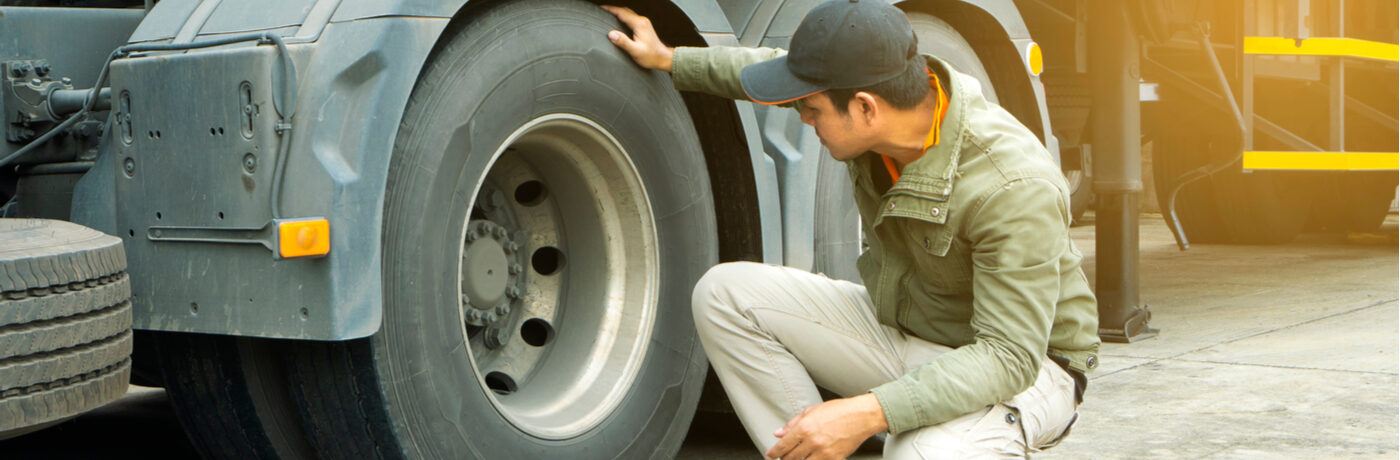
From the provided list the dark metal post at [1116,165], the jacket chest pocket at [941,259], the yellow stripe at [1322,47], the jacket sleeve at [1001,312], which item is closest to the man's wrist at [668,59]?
the jacket chest pocket at [941,259]

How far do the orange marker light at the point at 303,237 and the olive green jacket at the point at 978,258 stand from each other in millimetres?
917

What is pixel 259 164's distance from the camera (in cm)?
228

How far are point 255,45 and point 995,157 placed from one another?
121 cm

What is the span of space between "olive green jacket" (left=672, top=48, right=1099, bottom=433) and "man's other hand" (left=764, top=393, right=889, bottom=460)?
0.11 ft

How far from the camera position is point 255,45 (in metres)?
2.33

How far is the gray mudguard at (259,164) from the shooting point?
2273 mm

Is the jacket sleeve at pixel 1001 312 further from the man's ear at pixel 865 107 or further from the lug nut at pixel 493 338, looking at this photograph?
the lug nut at pixel 493 338

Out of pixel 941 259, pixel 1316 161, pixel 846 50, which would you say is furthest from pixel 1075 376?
pixel 1316 161

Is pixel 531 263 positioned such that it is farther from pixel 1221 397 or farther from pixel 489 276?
pixel 1221 397

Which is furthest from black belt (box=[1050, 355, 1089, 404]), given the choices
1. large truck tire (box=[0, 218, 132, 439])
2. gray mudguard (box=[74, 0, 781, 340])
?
large truck tire (box=[0, 218, 132, 439])

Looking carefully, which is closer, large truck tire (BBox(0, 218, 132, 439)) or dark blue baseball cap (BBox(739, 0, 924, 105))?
large truck tire (BBox(0, 218, 132, 439))

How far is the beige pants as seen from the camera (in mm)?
2746

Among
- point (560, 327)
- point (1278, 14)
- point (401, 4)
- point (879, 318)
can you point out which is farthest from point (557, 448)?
point (1278, 14)

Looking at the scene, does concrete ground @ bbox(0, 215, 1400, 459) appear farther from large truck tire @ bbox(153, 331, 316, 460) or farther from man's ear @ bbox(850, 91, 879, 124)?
man's ear @ bbox(850, 91, 879, 124)
